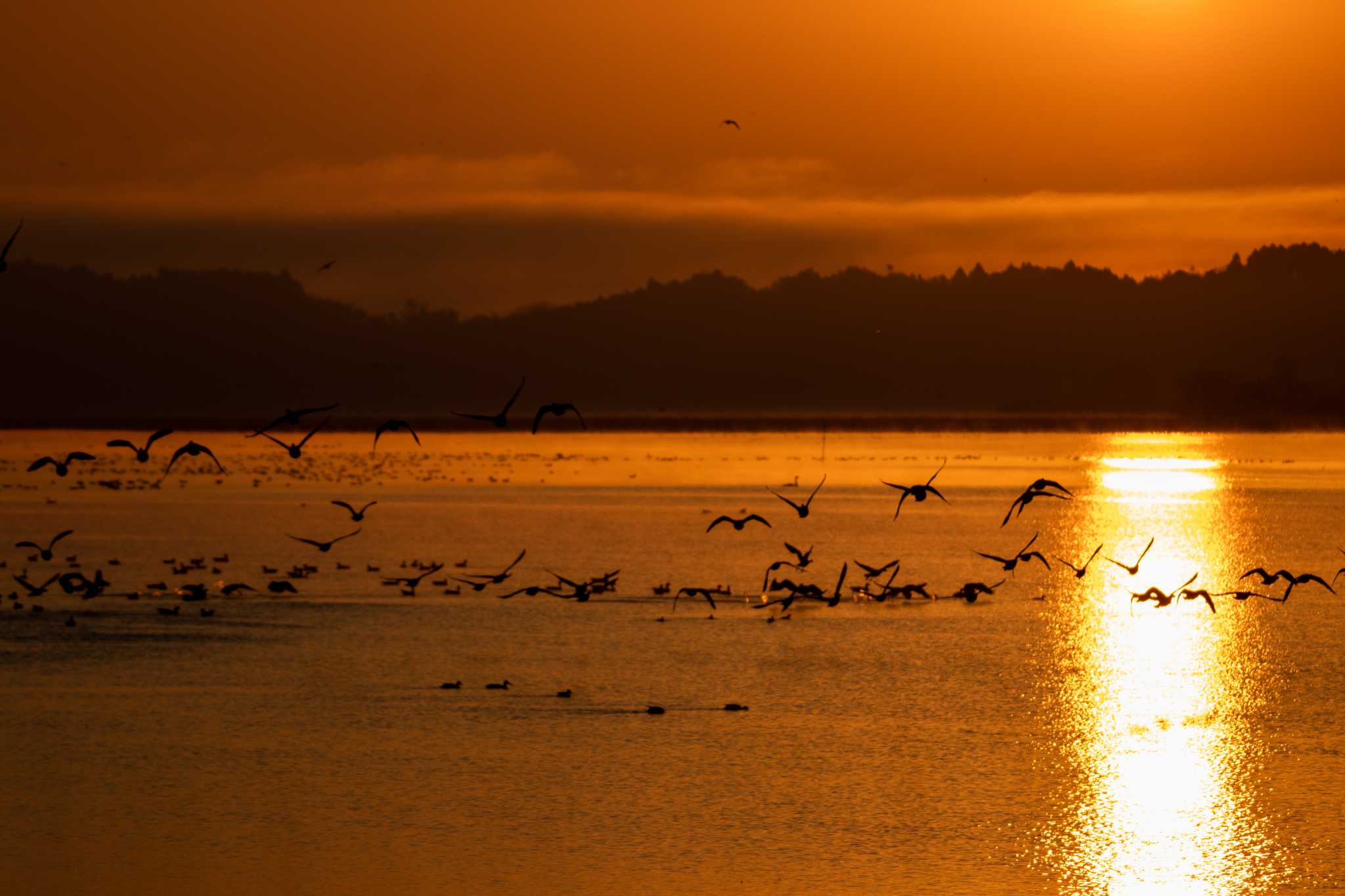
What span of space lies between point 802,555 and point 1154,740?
7830 mm

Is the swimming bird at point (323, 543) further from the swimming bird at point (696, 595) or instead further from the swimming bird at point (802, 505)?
the swimming bird at point (802, 505)

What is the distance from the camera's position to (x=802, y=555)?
2438cm

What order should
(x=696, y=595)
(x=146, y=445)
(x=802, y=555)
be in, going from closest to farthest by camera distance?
(x=146, y=445)
(x=802, y=555)
(x=696, y=595)

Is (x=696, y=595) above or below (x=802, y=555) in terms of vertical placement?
above

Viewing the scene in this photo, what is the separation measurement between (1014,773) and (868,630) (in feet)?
30.4

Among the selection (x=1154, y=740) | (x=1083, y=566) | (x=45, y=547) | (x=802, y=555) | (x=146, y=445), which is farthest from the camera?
(x=45, y=547)

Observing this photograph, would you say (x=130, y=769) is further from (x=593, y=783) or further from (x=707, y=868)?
(x=707, y=868)

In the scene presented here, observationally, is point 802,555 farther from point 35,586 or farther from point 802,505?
point 802,505

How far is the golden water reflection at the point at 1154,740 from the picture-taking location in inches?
514

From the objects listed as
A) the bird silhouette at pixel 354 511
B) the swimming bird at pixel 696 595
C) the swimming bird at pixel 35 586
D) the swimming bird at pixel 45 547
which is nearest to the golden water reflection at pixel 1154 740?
the swimming bird at pixel 696 595

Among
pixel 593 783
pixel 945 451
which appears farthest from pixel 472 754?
pixel 945 451

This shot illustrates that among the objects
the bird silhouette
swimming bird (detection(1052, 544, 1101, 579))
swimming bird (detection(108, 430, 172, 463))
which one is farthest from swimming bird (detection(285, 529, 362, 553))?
swimming bird (detection(1052, 544, 1101, 579))

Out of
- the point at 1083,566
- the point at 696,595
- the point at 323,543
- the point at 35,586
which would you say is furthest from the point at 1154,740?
the point at 323,543

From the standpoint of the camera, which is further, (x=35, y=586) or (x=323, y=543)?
(x=323, y=543)
